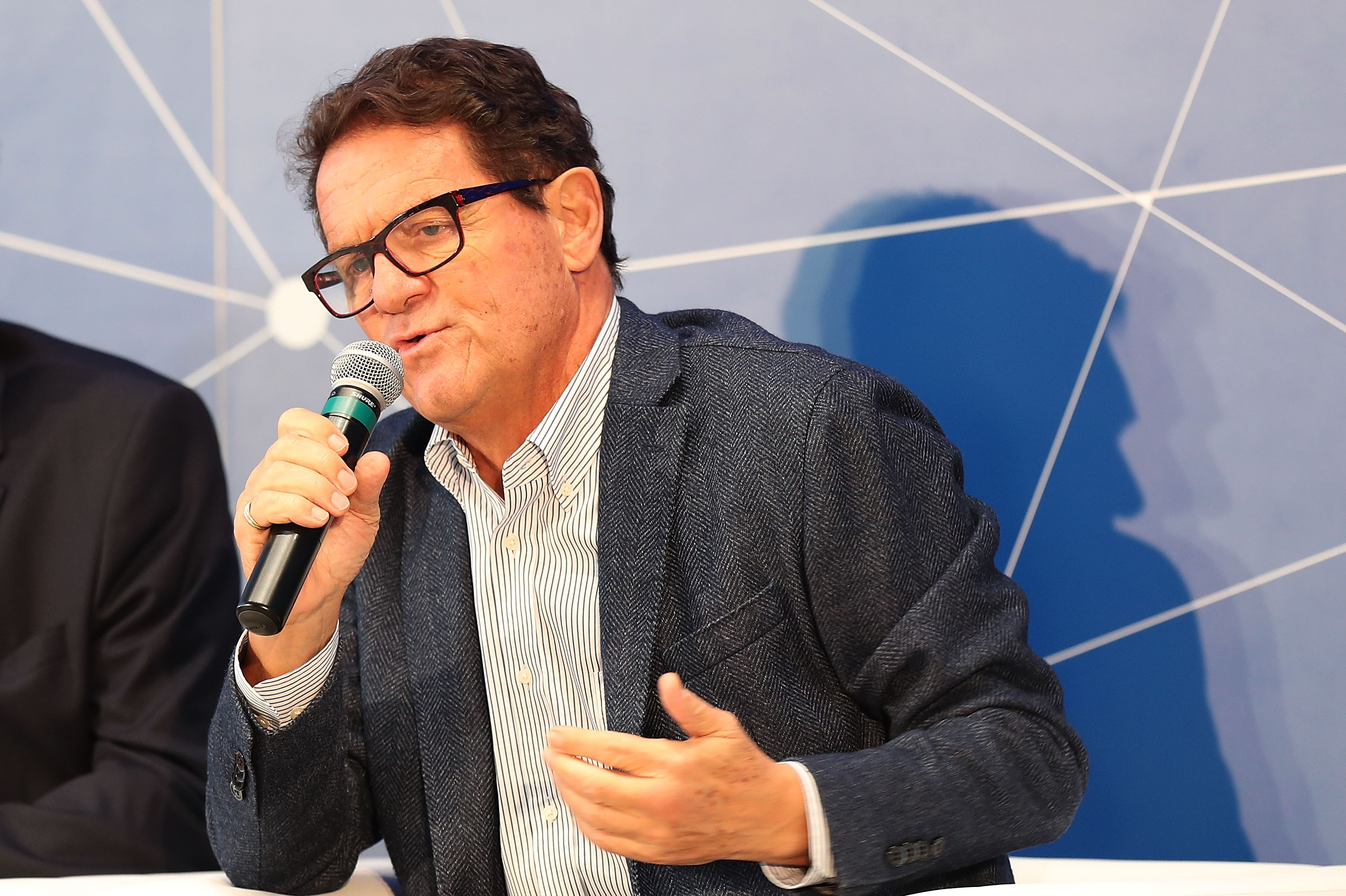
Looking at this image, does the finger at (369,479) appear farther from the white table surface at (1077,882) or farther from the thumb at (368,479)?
the white table surface at (1077,882)

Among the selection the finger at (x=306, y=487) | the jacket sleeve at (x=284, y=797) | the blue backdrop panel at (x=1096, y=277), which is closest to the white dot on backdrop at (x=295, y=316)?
the blue backdrop panel at (x=1096, y=277)

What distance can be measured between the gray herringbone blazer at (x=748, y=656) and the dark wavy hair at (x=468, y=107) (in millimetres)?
282

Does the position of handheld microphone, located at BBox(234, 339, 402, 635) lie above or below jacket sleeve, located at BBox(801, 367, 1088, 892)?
above

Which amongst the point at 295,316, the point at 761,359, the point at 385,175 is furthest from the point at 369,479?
the point at 295,316

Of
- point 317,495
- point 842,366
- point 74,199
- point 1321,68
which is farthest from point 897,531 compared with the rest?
point 74,199

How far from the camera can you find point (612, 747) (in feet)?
3.54

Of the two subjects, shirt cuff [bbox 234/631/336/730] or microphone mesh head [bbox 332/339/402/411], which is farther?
shirt cuff [bbox 234/631/336/730]

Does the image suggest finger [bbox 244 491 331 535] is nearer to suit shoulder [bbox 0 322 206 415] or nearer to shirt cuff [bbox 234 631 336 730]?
shirt cuff [bbox 234 631 336 730]

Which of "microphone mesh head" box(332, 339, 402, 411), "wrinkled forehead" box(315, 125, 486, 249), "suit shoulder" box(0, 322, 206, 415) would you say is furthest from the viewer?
"suit shoulder" box(0, 322, 206, 415)

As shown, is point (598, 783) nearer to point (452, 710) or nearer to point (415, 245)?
point (452, 710)

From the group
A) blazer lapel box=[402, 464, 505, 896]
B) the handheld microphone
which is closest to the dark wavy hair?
the handheld microphone

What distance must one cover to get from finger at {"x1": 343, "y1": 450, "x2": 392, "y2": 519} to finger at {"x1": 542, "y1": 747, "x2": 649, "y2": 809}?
16.5 inches

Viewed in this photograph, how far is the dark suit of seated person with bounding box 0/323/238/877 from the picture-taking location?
1.75m

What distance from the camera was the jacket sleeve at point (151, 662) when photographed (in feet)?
5.57
